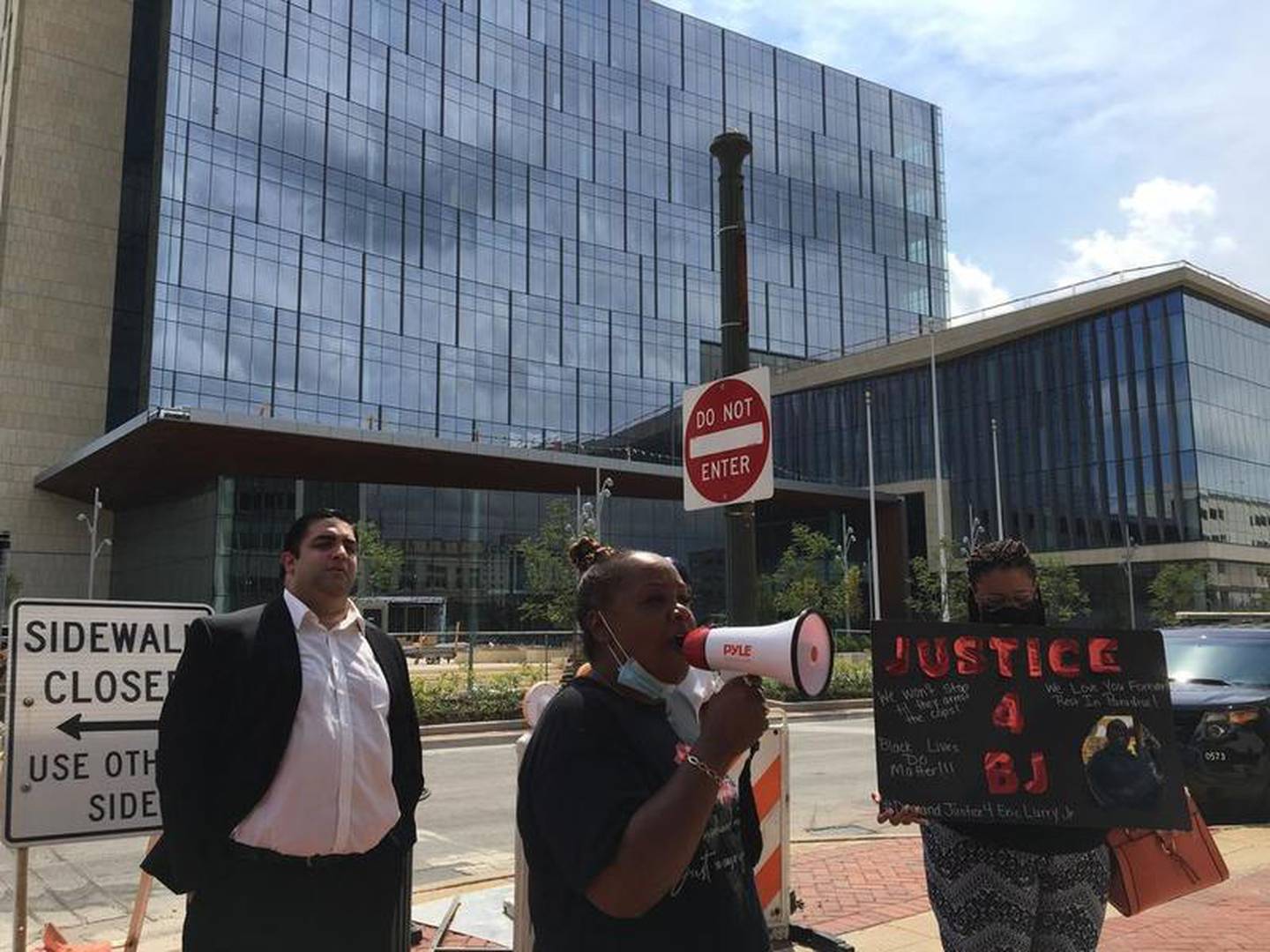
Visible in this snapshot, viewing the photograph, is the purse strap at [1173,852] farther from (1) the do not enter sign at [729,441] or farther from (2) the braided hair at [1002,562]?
(1) the do not enter sign at [729,441]

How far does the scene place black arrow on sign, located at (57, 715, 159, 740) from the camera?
4531mm

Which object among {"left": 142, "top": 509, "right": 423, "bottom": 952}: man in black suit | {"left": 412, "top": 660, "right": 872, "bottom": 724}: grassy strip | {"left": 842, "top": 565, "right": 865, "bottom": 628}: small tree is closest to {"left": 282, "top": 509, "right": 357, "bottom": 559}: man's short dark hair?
{"left": 142, "top": 509, "right": 423, "bottom": 952}: man in black suit

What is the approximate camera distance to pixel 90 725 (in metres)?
4.59

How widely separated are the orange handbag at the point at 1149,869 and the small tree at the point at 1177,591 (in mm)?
59526

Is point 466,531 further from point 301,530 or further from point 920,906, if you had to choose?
point 301,530

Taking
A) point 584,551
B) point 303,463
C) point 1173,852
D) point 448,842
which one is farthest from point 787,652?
point 303,463

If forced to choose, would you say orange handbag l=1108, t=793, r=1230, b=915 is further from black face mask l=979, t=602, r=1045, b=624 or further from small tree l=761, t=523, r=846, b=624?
small tree l=761, t=523, r=846, b=624

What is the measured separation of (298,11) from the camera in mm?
60906

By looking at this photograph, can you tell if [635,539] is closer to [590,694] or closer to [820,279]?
[820,279]

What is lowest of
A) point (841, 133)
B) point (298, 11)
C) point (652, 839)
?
point (652, 839)

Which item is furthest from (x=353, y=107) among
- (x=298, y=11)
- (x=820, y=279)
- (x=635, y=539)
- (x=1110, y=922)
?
(x=1110, y=922)

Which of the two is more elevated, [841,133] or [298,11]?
[841,133]

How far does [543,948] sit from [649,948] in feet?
0.80

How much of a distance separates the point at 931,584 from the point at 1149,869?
56.4m
